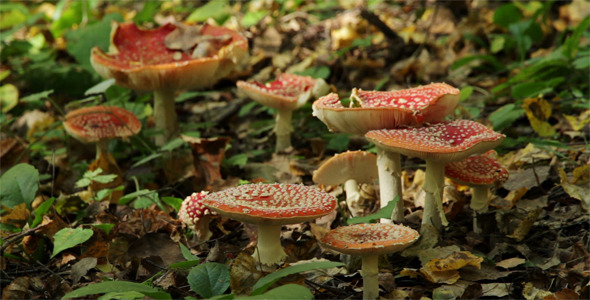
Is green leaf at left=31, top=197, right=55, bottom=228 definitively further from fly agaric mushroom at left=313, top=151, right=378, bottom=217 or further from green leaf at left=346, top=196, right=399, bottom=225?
green leaf at left=346, top=196, right=399, bottom=225

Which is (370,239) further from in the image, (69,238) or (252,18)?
(252,18)

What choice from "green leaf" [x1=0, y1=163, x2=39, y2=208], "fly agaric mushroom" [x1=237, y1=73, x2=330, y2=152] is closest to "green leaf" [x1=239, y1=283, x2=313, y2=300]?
"green leaf" [x1=0, y1=163, x2=39, y2=208]

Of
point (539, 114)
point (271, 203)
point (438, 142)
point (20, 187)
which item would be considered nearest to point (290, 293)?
point (271, 203)

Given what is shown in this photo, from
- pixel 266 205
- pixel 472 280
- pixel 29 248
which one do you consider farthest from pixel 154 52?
pixel 472 280

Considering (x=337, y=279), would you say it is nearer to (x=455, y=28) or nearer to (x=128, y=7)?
(x=455, y=28)

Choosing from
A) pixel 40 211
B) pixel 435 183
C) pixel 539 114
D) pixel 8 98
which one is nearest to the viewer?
pixel 435 183

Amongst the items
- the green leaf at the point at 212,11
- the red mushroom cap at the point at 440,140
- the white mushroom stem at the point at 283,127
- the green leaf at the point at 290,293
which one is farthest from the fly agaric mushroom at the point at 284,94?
the green leaf at the point at 212,11
